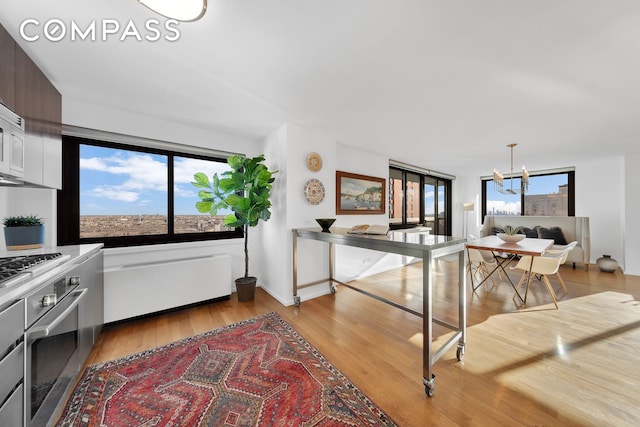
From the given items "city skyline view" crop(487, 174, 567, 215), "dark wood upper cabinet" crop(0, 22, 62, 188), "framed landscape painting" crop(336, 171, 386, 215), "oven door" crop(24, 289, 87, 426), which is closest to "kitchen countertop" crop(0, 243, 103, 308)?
"oven door" crop(24, 289, 87, 426)

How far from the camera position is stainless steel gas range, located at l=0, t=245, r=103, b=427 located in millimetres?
930

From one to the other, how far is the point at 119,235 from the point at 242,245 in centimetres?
147

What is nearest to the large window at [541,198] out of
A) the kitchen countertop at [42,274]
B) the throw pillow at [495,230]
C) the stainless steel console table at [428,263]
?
the throw pillow at [495,230]

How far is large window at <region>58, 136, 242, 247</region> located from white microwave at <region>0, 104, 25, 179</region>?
110cm

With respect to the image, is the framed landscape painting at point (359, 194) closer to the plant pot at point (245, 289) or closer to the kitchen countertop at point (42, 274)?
the plant pot at point (245, 289)

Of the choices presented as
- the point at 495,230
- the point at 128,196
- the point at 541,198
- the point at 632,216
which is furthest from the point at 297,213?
the point at 541,198

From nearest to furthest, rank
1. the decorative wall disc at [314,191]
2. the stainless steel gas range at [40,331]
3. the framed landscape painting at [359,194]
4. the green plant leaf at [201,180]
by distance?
the stainless steel gas range at [40,331], the green plant leaf at [201,180], the decorative wall disc at [314,191], the framed landscape painting at [359,194]

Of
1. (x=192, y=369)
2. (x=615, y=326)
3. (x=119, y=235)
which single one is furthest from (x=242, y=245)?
(x=615, y=326)

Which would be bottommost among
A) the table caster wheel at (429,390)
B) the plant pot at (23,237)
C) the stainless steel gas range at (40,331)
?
the table caster wheel at (429,390)

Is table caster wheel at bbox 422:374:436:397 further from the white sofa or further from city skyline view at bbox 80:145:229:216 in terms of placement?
the white sofa

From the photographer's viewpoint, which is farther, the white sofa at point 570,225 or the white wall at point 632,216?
the white sofa at point 570,225

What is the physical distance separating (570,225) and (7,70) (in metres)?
8.46

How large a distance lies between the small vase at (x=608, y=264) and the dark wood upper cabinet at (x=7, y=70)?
8.38 metres

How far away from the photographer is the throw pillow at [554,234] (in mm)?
5012
